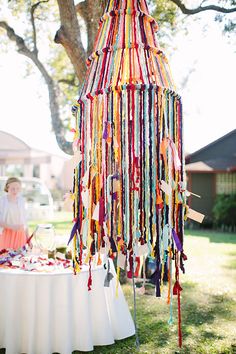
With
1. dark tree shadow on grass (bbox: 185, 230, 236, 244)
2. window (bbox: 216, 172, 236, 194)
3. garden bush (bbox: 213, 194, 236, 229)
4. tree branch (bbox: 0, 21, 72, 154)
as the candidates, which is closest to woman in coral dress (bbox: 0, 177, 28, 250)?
tree branch (bbox: 0, 21, 72, 154)

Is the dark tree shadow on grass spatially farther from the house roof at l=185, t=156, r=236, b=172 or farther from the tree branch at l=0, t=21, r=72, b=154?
the tree branch at l=0, t=21, r=72, b=154

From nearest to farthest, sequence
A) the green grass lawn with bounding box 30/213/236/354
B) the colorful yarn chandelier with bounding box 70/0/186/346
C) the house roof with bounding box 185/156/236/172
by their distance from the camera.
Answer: the colorful yarn chandelier with bounding box 70/0/186/346 < the green grass lawn with bounding box 30/213/236/354 < the house roof with bounding box 185/156/236/172

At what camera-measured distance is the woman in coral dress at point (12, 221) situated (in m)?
4.55

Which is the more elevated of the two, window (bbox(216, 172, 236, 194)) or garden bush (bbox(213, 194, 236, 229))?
window (bbox(216, 172, 236, 194))

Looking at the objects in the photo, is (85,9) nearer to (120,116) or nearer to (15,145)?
(15,145)

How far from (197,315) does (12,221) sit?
2.21 meters

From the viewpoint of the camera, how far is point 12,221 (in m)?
4.57

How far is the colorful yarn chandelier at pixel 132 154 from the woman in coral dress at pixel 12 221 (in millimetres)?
2547

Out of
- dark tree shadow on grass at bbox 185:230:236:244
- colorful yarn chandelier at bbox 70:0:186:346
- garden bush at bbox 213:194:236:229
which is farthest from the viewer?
garden bush at bbox 213:194:236:229

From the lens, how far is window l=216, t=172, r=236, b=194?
13514 mm

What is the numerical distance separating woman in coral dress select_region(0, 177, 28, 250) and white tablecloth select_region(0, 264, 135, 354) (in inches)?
56.6

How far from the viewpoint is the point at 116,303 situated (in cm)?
342

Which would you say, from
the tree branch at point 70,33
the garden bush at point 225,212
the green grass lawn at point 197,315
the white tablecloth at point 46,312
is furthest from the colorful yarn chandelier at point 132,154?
the garden bush at point 225,212

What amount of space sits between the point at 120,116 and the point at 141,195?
412mm
